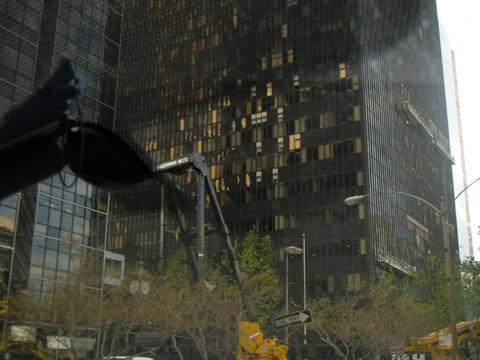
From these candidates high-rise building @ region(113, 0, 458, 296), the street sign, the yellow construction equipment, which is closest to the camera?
the street sign

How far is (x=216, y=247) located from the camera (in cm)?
7625

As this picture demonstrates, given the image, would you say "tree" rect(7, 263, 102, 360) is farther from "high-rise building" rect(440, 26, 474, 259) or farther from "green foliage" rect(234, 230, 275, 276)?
"high-rise building" rect(440, 26, 474, 259)

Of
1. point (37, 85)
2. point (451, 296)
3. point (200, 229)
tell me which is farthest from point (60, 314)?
point (37, 85)

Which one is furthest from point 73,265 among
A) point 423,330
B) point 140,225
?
point 140,225

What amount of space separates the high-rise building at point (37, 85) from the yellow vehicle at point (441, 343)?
15.2 m

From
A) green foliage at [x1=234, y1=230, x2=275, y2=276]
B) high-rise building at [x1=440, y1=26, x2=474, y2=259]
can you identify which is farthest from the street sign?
high-rise building at [x1=440, y1=26, x2=474, y2=259]

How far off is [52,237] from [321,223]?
45925 mm

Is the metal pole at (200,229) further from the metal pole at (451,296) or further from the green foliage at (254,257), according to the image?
the green foliage at (254,257)

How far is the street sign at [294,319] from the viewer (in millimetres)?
14695

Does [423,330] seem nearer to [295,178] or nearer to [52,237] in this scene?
[52,237]

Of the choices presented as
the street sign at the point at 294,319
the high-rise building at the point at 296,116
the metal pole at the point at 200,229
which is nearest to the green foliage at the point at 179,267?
the high-rise building at the point at 296,116

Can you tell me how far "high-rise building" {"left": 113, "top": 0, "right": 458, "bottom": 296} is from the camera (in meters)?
76.8

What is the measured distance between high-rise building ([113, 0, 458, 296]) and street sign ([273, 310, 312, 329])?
5358 cm

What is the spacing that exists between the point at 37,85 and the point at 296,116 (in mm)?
55002
